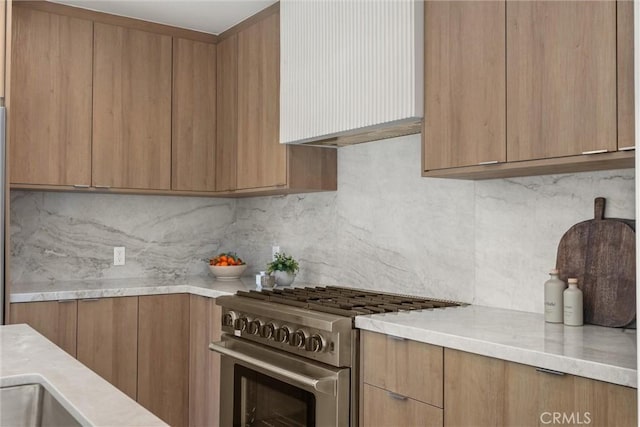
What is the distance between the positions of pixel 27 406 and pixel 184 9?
2.70 metres

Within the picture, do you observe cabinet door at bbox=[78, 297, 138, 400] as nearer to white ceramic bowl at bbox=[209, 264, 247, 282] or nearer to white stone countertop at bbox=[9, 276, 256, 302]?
white stone countertop at bbox=[9, 276, 256, 302]

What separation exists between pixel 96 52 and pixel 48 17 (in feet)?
0.98

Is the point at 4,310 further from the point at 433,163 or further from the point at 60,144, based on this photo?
the point at 433,163

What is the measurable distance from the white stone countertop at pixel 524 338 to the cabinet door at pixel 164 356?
61.4 inches

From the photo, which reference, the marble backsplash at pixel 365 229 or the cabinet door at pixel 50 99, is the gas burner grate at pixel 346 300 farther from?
the cabinet door at pixel 50 99

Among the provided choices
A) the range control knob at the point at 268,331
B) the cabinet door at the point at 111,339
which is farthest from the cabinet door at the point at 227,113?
the range control knob at the point at 268,331

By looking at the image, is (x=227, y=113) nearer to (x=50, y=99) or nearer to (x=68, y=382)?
(x=50, y=99)

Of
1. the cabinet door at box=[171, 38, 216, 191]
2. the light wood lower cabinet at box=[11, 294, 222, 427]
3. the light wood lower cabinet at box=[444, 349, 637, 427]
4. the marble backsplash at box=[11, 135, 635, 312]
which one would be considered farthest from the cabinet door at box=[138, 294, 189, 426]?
the light wood lower cabinet at box=[444, 349, 637, 427]

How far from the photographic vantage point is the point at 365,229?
3.35 metres

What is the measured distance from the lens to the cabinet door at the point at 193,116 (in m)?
3.89

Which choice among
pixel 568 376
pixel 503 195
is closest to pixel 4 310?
pixel 503 195

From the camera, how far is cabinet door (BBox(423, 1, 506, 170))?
7.36 feet

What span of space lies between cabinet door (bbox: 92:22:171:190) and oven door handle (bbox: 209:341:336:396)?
1247 millimetres

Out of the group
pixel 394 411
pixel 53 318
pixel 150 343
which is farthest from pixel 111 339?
pixel 394 411
